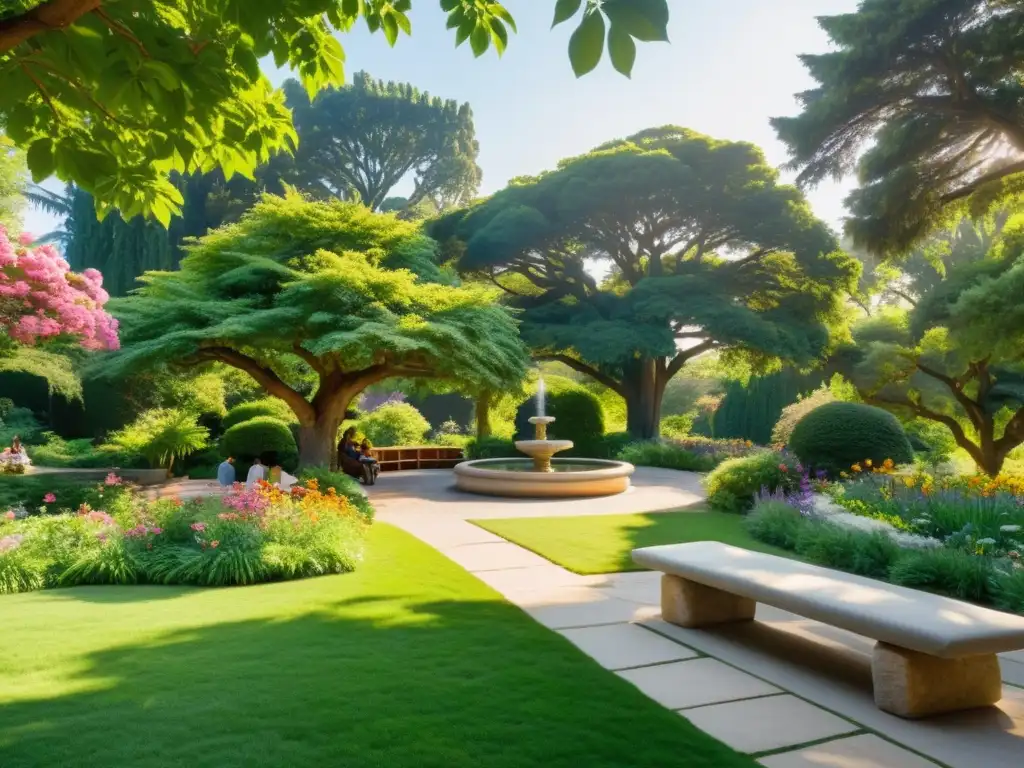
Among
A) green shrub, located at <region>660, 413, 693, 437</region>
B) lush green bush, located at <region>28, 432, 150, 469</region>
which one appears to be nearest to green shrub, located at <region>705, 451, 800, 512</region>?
lush green bush, located at <region>28, 432, 150, 469</region>

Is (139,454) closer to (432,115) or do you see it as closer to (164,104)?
(164,104)

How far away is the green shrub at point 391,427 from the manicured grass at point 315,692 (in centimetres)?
1875

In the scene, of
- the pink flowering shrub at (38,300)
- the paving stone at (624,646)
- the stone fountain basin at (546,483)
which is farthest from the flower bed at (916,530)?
the pink flowering shrub at (38,300)

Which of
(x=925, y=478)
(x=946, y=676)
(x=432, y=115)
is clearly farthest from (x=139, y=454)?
(x=432, y=115)

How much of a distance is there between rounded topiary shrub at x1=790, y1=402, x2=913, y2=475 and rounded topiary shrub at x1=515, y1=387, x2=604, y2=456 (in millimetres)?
9830

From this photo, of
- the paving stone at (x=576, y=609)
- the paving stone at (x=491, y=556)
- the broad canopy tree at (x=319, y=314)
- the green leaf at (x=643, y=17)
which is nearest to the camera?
the green leaf at (x=643, y=17)

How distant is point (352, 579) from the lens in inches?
271

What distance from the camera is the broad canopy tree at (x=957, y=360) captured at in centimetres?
1283

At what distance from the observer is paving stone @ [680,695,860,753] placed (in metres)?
3.46

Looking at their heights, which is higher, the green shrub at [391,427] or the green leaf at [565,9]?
the green leaf at [565,9]

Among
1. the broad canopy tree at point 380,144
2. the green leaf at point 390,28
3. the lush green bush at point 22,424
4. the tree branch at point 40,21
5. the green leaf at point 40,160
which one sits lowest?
the lush green bush at point 22,424

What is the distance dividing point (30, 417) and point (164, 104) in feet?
73.0

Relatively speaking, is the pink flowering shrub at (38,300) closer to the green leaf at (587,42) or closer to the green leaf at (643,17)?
the green leaf at (587,42)

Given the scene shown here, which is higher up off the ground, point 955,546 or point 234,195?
point 234,195
